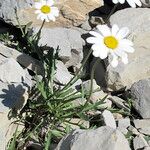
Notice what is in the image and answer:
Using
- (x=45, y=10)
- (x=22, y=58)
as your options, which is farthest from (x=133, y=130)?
(x=45, y=10)

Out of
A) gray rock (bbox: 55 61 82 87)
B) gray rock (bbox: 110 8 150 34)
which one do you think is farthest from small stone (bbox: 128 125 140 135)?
gray rock (bbox: 110 8 150 34)

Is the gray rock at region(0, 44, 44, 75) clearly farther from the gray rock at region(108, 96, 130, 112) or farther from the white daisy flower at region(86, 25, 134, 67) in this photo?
the white daisy flower at region(86, 25, 134, 67)

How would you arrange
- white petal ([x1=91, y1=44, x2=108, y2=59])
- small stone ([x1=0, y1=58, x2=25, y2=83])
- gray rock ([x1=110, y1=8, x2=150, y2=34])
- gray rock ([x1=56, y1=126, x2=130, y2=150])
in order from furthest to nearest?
1. gray rock ([x1=110, y1=8, x2=150, y2=34])
2. small stone ([x1=0, y1=58, x2=25, y2=83])
3. gray rock ([x1=56, y1=126, x2=130, y2=150])
4. white petal ([x1=91, y1=44, x2=108, y2=59])

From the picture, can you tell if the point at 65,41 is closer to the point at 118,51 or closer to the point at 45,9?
the point at 45,9

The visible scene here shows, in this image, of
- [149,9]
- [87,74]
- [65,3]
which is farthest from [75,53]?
[149,9]

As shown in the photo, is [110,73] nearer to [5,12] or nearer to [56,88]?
[56,88]
